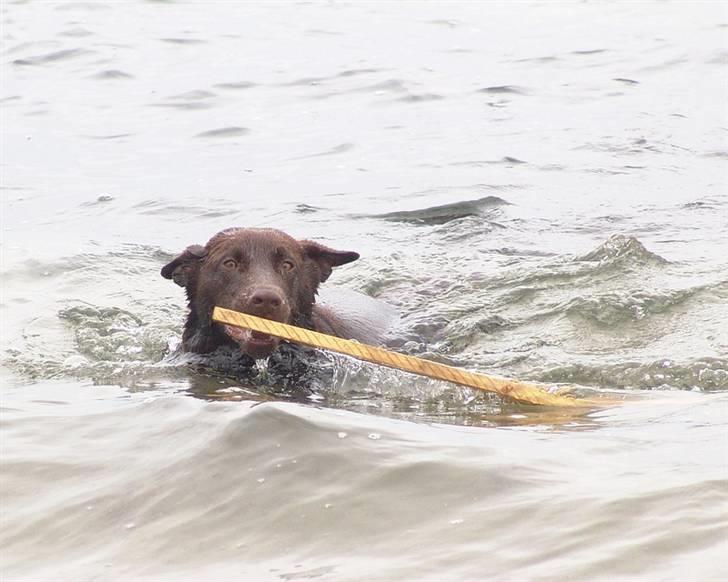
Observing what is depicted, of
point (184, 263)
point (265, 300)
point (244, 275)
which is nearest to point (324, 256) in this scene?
point (244, 275)

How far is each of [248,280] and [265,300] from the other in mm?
395

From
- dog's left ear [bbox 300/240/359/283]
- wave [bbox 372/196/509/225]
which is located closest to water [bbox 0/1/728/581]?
wave [bbox 372/196/509/225]

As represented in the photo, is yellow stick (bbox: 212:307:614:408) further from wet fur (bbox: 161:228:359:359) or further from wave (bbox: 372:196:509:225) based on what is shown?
wave (bbox: 372:196:509:225)

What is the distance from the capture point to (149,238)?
12.8 m

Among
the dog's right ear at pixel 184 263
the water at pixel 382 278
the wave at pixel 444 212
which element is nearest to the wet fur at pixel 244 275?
the dog's right ear at pixel 184 263

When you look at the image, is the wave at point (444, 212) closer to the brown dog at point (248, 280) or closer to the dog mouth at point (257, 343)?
the brown dog at point (248, 280)

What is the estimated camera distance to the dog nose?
24.3 feet

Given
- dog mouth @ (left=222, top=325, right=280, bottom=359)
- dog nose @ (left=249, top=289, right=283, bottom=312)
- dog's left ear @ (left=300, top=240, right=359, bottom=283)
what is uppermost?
dog nose @ (left=249, top=289, right=283, bottom=312)

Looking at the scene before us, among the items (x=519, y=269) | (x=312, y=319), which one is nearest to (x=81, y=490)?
(x=312, y=319)

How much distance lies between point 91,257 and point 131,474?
21.2ft

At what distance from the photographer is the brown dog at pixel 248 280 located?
759cm

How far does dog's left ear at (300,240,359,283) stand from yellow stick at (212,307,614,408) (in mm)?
1099

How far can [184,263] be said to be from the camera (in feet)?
27.0

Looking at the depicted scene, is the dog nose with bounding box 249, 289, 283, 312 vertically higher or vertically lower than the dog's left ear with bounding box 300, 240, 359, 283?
higher
